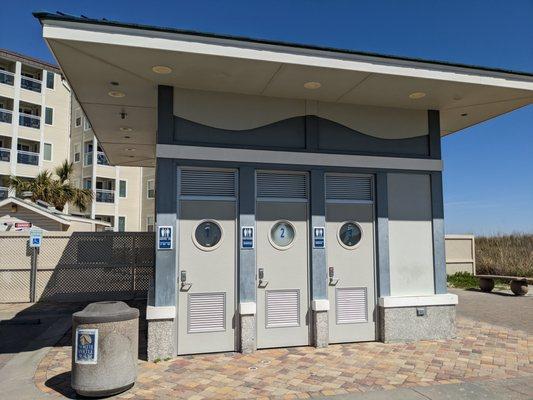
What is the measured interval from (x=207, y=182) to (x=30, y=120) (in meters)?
33.1

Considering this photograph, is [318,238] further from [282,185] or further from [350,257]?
[282,185]

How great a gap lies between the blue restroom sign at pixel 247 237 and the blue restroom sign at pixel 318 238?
1.04m

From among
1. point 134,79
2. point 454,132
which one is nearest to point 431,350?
point 454,132

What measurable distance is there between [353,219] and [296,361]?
8.28ft

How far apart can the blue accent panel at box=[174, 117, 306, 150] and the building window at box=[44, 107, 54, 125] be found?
33317 millimetres

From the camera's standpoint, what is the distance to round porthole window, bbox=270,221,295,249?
7.04m

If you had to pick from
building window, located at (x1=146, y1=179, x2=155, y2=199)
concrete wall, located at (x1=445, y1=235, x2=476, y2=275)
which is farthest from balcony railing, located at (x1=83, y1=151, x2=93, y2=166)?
concrete wall, located at (x1=445, y1=235, x2=476, y2=275)

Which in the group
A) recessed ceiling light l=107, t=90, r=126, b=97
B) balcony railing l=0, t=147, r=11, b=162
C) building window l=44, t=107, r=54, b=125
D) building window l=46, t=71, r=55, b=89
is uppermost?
building window l=46, t=71, r=55, b=89

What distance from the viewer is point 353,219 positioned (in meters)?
7.46

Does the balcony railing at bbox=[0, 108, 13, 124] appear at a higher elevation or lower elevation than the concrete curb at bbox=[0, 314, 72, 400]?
higher

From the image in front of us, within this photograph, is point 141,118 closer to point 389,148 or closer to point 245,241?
point 245,241

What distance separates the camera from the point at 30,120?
3434 cm

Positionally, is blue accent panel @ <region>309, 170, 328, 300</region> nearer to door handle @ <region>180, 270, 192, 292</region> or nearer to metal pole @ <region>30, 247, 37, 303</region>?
door handle @ <region>180, 270, 192, 292</region>

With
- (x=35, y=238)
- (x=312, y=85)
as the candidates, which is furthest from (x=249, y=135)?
(x=35, y=238)
